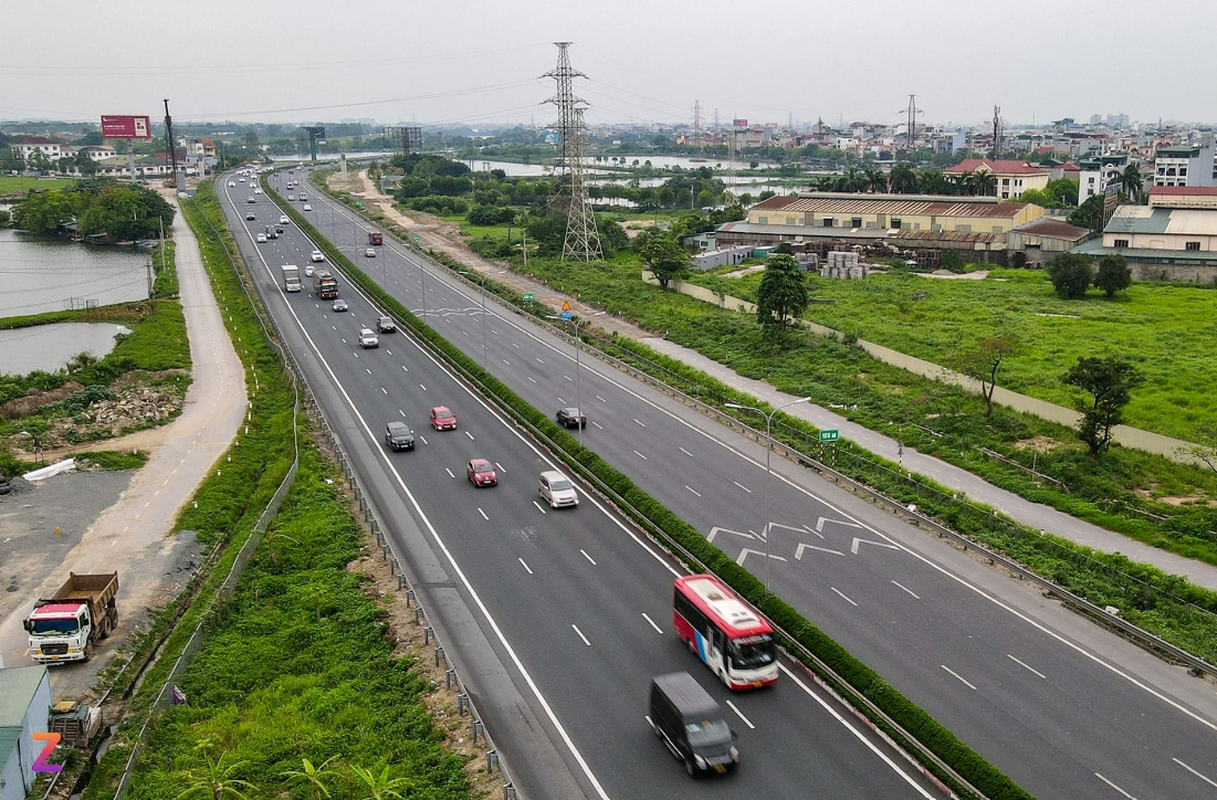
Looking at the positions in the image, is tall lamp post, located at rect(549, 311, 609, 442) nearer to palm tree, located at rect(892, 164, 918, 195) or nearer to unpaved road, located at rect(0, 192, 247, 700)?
unpaved road, located at rect(0, 192, 247, 700)

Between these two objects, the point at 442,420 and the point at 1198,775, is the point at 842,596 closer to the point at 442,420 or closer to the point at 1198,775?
the point at 1198,775

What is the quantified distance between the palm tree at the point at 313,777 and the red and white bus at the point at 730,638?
12.1m

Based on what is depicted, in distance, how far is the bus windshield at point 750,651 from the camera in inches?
1241

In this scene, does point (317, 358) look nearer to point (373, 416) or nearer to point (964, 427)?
point (373, 416)

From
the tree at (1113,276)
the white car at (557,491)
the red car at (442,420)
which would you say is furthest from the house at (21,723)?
the tree at (1113,276)

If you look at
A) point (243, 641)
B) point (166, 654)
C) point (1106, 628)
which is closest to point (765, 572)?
point (1106, 628)

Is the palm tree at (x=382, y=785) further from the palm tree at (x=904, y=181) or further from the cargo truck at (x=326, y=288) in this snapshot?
the palm tree at (x=904, y=181)

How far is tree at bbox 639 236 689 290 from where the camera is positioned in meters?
105

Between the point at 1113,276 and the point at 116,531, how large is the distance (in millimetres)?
88061

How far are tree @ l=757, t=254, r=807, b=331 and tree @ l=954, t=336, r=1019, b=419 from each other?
18267 mm

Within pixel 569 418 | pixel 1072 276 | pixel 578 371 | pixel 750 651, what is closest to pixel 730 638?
pixel 750 651

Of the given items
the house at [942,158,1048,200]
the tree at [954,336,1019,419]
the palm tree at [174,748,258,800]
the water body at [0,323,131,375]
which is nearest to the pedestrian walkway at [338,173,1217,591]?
the tree at [954,336,1019,419]

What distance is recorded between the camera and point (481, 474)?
5128 centimetres

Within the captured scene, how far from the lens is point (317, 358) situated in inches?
3127
